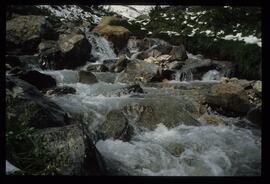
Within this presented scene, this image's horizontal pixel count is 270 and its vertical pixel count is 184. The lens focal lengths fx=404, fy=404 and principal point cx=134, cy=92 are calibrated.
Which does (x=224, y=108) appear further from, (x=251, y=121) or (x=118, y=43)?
(x=118, y=43)

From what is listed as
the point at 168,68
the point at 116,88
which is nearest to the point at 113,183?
the point at 116,88

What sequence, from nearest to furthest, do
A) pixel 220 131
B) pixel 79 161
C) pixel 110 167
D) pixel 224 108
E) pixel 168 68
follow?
pixel 79 161, pixel 110 167, pixel 220 131, pixel 224 108, pixel 168 68

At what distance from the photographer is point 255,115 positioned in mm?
5645

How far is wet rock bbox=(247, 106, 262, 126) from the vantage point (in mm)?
5434

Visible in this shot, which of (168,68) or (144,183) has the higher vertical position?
(168,68)

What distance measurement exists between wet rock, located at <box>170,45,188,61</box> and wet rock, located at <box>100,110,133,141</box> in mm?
1941

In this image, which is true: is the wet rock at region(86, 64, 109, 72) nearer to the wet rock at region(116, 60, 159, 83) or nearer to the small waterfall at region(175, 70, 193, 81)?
the wet rock at region(116, 60, 159, 83)

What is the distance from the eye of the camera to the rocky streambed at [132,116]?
507 cm

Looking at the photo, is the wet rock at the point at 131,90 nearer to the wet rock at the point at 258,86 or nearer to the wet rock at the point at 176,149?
the wet rock at the point at 176,149

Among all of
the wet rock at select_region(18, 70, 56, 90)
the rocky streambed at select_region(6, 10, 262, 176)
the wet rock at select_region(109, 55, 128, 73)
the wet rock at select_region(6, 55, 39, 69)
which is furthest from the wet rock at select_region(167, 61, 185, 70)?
the wet rock at select_region(6, 55, 39, 69)

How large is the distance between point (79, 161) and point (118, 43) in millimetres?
4815

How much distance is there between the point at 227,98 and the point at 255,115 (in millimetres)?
937

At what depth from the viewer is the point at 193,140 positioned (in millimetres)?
5887

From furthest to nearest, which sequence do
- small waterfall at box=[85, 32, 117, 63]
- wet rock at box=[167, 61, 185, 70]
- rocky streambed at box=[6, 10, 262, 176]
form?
small waterfall at box=[85, 32, 117, 63]
wet rock at box=[167, 61, 185, 70]
rocky streambed at box=[6, 10, 262, 176]
